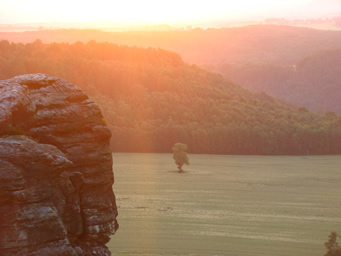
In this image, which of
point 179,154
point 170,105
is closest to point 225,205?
point 179,154

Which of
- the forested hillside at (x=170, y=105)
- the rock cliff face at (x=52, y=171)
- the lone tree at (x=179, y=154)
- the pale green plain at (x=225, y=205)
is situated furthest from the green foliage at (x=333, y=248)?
the forested hillside at (x=170, y=105)

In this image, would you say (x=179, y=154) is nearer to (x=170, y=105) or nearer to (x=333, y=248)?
(x=170, y=105)

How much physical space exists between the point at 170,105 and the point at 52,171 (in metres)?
117

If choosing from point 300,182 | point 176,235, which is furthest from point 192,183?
point 176,235

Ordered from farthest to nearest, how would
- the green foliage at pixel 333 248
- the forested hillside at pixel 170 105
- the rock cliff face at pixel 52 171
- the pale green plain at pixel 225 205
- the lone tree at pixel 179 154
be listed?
the forested hillside at pixel 170 105
the lone tree at pixel 179 154
the pale green plain at pixel 225 205
the green foliage at pixel 333 248
the rock cliff face at pixel 52 171

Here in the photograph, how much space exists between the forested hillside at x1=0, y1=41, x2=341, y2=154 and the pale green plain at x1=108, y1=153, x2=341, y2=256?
24.1ft

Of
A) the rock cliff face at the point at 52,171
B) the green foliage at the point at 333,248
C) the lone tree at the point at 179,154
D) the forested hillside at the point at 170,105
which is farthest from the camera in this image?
the forested hillside at the point at 170,105

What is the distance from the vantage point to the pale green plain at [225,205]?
42.4m

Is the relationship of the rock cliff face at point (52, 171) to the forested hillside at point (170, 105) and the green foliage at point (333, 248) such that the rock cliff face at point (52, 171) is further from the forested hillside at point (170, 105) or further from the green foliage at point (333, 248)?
the forested hillside at point (170, 105)

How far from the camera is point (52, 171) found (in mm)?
15320

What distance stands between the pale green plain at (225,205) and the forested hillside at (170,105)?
24.1 ft

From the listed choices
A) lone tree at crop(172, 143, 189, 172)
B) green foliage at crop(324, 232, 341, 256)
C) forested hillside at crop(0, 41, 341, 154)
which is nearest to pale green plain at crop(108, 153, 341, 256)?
lone tree at crop(172, 143, 189, 172)

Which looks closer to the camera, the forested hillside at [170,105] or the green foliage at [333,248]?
the green foliage at [333,248]

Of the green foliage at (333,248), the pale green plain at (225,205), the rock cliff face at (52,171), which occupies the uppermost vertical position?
the rock cliff face at (52,171)
